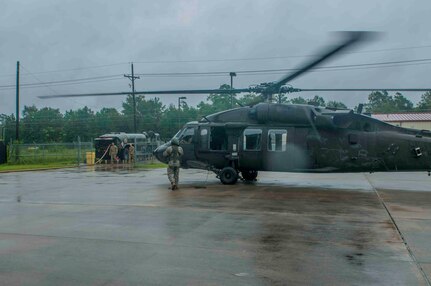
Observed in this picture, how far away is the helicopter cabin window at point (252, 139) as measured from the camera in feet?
50.8

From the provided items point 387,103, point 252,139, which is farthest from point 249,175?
point 387,103

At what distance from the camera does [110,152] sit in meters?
33.7

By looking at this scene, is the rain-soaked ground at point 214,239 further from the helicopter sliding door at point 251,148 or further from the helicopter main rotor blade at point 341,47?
the helicopter main rotor blade at point 341,47

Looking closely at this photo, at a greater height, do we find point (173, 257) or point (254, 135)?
point (254, 135)

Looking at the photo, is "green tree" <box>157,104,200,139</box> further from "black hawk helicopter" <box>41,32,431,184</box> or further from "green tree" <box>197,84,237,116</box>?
"black hawk helicopter" <box>41,32,431,184</box>

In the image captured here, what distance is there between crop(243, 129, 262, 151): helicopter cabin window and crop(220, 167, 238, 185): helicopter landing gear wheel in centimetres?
90

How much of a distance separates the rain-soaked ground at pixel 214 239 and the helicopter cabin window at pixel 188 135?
3709 mm

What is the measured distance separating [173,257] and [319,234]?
8.94ft

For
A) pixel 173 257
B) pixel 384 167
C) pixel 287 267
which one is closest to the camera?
pixel 287 267

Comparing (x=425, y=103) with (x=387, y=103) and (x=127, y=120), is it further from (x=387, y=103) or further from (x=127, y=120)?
(x=127, y=120)

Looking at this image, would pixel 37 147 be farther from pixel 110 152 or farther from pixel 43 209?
pixel 43 209

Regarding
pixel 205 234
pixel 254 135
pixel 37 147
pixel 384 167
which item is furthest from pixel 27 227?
pixel 37 147

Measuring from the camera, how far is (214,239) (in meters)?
7.07

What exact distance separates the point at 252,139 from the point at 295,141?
4.86ft
